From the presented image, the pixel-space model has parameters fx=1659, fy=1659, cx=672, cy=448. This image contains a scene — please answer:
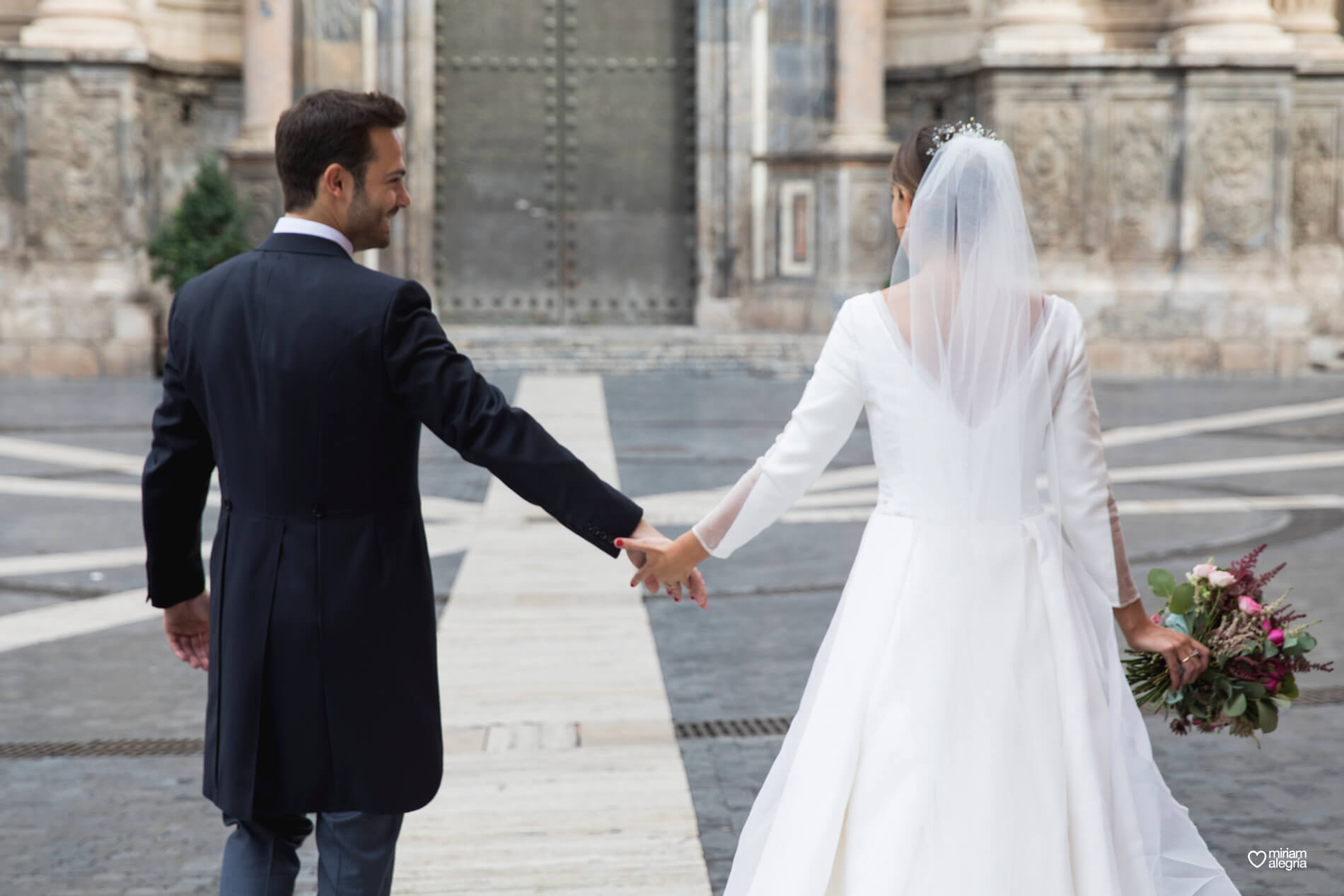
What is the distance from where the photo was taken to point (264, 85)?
16297 mm

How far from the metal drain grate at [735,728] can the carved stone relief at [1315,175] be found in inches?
545

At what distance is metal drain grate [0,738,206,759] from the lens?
447 centimetres

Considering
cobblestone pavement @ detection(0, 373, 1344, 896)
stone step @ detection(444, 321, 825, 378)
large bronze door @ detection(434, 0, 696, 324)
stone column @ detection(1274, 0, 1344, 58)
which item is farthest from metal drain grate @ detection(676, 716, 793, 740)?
stone column @ detection(1274, 0, 1344, 58)

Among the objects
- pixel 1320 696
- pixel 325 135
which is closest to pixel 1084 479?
pixel 325 135

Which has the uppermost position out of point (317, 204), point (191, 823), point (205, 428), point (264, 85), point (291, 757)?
point (264, 85)

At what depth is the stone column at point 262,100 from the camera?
16156 mm

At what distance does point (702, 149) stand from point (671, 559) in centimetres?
1482

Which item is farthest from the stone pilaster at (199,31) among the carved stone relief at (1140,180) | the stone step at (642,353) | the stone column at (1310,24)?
the stone column at (1310,24)

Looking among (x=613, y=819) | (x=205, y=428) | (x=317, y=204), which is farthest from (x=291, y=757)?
(x=613, y=819)

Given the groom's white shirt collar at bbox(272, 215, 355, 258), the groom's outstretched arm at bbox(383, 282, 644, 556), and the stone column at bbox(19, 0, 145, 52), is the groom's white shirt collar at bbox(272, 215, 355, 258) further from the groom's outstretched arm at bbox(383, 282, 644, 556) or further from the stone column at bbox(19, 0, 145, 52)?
the stone column at bbox(19, 0, 145, 52)

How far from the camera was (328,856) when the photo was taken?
2.67 meters

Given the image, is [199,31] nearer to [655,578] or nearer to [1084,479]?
[655,578]

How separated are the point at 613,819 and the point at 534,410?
313 inches

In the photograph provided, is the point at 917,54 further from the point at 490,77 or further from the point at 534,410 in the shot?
the point at 534,410
